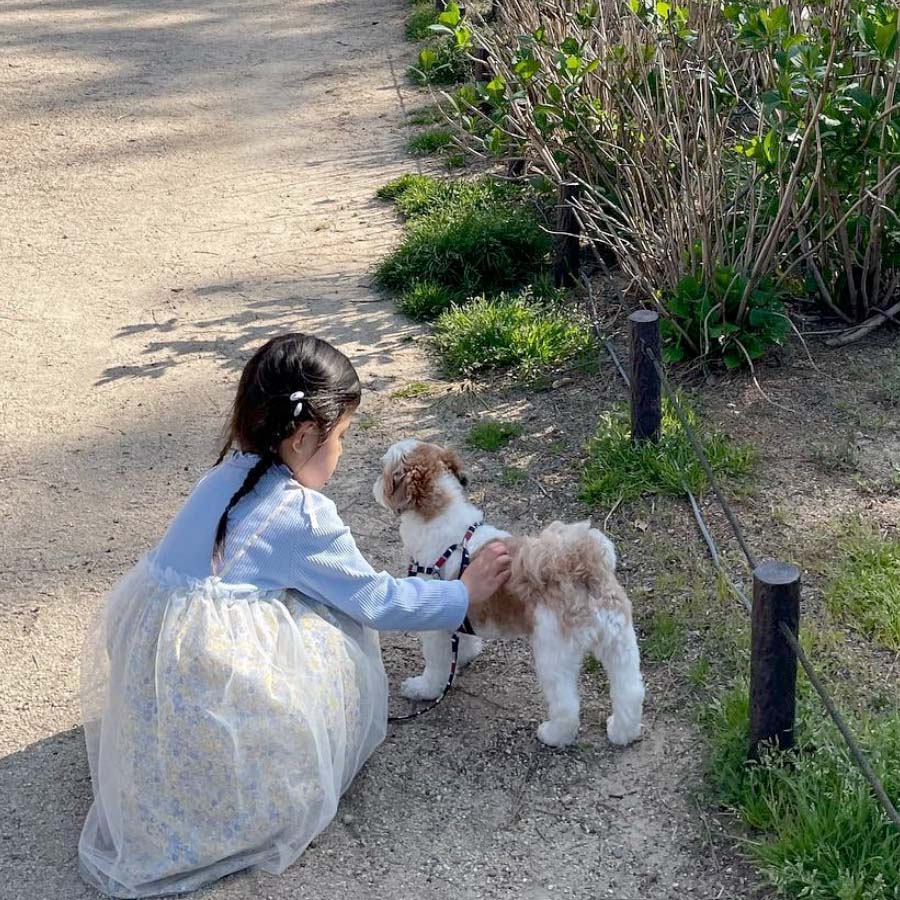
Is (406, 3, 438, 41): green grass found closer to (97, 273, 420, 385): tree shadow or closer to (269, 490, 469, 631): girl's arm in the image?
(97, 273, 420, 385): tree shadow

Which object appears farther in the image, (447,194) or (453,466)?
(447,194)

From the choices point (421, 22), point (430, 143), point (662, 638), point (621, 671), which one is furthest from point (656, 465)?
point (421, 22)

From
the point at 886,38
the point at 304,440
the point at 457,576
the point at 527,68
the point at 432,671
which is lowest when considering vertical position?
the point at 432,671

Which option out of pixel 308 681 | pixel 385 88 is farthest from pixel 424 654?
pixel 385 88

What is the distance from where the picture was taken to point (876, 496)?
4.87 meters


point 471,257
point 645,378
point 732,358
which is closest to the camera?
point 645,378

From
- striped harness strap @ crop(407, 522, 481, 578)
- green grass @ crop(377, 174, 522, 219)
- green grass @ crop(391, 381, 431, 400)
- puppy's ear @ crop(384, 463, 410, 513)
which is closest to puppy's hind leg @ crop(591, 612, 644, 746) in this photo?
striped harness strap @ crop(407, 522, 481, 578)

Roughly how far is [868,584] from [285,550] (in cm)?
202

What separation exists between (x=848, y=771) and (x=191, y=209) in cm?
626

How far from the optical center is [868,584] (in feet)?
14.0

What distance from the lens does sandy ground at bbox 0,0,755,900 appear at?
3496 millimetres

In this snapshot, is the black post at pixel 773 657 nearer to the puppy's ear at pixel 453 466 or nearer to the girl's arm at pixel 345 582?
the girl's arm at pixel 345 582

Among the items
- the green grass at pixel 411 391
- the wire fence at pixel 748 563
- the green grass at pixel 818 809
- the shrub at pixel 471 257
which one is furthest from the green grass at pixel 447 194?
the green grass at pixel 818 809

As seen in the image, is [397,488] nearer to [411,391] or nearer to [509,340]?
[411,391]
